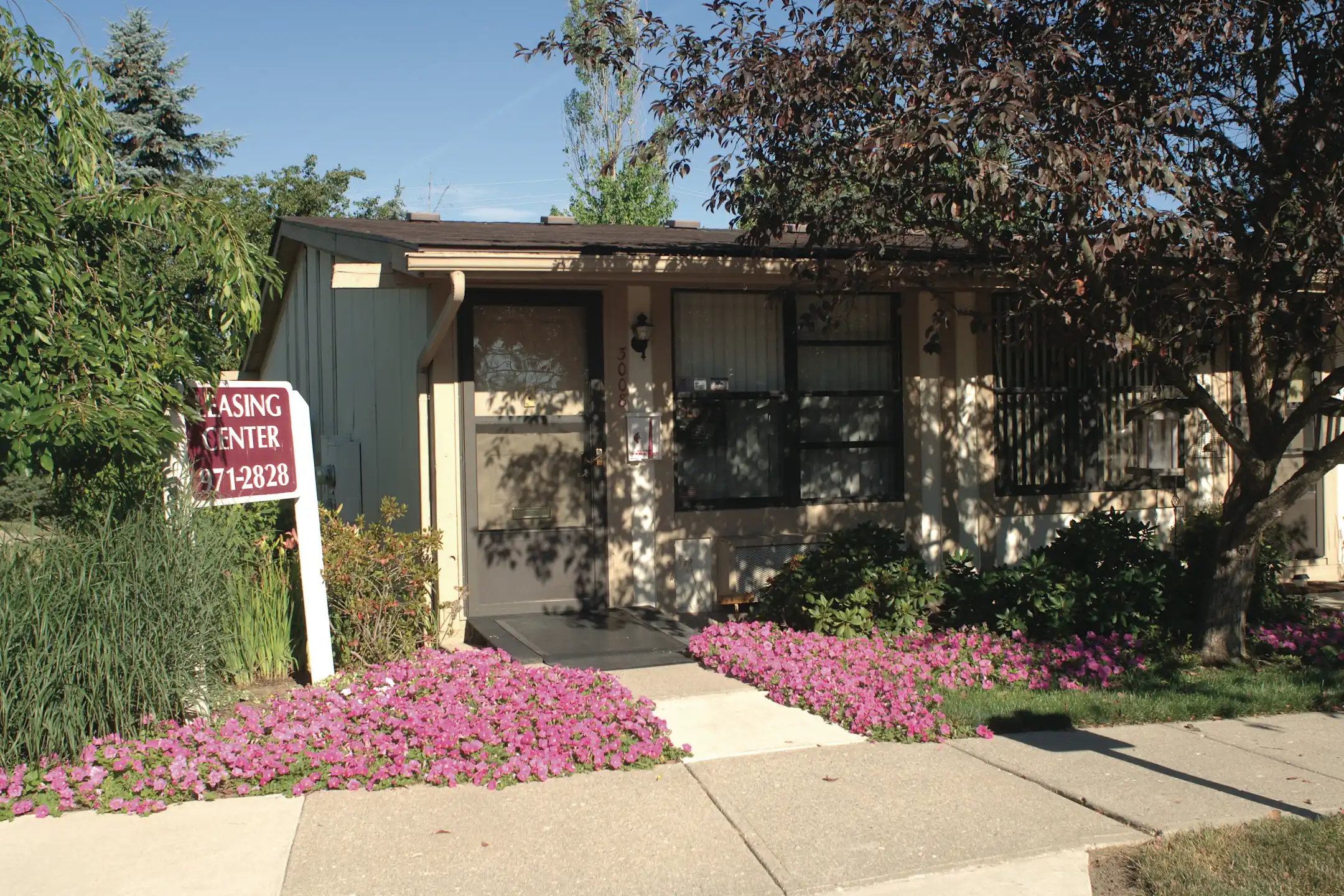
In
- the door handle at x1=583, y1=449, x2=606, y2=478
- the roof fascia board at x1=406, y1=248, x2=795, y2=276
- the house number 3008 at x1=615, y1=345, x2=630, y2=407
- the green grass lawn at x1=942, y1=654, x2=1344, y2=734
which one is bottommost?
the green grass lawn at x1=942, y1=654, x2=1344, y2=734

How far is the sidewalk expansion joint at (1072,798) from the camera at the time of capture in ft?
14.8

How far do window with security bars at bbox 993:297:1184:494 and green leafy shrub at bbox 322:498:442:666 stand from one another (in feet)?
16.5

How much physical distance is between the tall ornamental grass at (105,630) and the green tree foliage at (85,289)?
47cm

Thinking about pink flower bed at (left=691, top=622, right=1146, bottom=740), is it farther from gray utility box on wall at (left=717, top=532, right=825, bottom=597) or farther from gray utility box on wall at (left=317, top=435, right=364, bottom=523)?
gray utility box on wall at (left=317, top=435, right=364, bottom=523)

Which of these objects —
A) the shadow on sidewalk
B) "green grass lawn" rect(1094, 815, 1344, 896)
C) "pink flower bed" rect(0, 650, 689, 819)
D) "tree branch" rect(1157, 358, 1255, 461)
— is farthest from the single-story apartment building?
"green grass lawn" rect(1094, 815, 1344, 896)

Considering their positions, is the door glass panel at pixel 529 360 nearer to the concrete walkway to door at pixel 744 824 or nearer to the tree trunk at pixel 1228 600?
the concrete walkway to door at pixel 744 824

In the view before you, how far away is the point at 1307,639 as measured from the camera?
765 cm

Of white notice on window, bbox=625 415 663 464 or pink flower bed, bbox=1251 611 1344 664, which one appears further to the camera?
white notice on window, bbox=625 415 663 464

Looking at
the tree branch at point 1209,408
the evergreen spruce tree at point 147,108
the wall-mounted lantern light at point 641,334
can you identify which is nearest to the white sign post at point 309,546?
the wall-mounted lantern light at point 641,334

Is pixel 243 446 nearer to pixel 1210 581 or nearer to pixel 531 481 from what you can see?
pixel 531 481

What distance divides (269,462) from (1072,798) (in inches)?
183

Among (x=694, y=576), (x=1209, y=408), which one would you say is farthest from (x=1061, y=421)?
(x=694, y=576)

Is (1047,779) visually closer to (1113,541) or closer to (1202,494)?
(1113,541)

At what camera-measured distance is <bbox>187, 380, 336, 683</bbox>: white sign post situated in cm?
623
